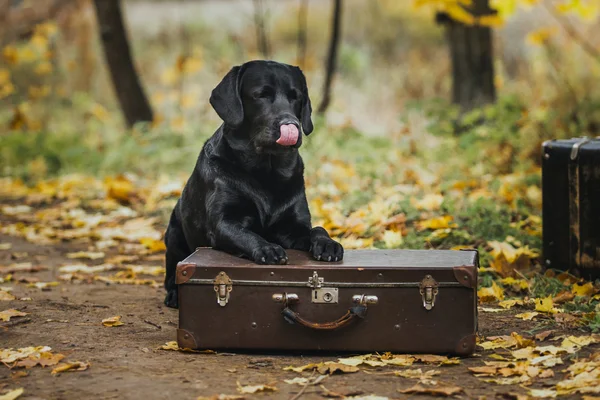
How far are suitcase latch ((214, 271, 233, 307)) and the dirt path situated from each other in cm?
27

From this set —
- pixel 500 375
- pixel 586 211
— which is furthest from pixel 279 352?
pixel 586 211

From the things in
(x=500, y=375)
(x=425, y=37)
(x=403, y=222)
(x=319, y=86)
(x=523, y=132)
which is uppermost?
(x=425, y=37)

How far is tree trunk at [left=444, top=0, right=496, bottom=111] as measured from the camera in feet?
32.4

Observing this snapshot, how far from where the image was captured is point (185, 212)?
473 cm

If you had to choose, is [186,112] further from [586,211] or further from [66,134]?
[586,211]

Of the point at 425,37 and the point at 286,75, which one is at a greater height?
the point at 425,37

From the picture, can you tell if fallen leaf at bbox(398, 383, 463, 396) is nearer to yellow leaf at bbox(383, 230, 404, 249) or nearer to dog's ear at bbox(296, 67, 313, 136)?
dog's ear at bbox(296, 67, 313, 136)

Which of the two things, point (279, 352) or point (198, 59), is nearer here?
point (279, 352)

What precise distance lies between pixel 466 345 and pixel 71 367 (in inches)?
66.0

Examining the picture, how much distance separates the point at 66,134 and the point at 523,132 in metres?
6.41

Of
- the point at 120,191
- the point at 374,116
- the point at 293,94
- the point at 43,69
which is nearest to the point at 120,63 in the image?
the point at 43,69

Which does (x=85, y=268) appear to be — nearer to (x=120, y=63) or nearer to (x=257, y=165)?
(x=257, y=165)

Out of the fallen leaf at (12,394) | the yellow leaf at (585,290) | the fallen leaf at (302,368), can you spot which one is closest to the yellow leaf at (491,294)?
the yellow leaf at (585,290)

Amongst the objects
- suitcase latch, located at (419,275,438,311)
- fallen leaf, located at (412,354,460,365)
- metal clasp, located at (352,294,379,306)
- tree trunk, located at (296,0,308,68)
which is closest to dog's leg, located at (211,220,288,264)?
metal clasp, located at (352,294,379,306)
